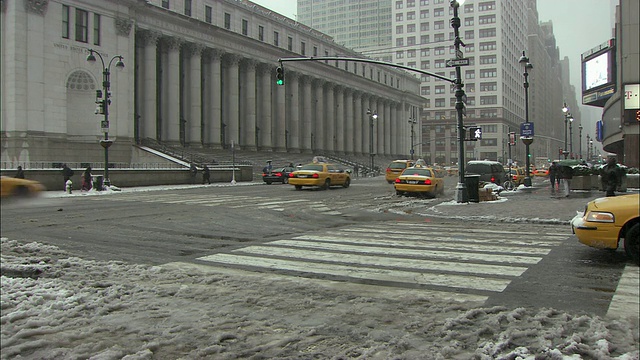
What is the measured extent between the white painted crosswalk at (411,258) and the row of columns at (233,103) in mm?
44445

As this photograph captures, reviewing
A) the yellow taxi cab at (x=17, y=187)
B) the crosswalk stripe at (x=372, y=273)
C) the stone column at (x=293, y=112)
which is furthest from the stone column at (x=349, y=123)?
the yellow taxi cab at (x=17, y=187)

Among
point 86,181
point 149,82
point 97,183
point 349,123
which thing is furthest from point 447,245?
point 349,123

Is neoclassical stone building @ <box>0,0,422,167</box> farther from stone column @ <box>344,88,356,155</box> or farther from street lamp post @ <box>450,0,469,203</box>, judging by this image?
street lamp post @ <box>450,0,469,203</box>

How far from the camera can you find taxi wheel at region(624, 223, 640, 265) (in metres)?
6.25

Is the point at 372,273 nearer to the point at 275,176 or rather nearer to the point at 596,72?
the point at 275,176

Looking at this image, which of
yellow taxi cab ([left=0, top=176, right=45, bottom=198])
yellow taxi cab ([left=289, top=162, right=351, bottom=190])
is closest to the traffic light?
yellow taxi cab ([left=289, top=162, right=351, bottom=190])

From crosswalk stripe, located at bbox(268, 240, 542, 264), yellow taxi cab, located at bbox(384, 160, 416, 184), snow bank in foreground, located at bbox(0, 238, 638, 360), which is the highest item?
yellow taxi cab, located at bbox(384, 160, 416, 184)

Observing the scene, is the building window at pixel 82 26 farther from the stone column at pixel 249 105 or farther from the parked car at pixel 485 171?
the parked car at pixel 485 171

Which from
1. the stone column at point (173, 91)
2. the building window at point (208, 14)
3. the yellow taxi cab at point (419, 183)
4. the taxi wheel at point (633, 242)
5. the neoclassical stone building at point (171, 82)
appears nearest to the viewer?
the taxi wheel at point (633, 242)

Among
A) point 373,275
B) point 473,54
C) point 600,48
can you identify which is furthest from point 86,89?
point 473,54

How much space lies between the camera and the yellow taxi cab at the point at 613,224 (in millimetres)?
6266

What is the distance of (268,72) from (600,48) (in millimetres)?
42256

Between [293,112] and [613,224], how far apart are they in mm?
67153

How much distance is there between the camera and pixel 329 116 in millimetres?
82125
